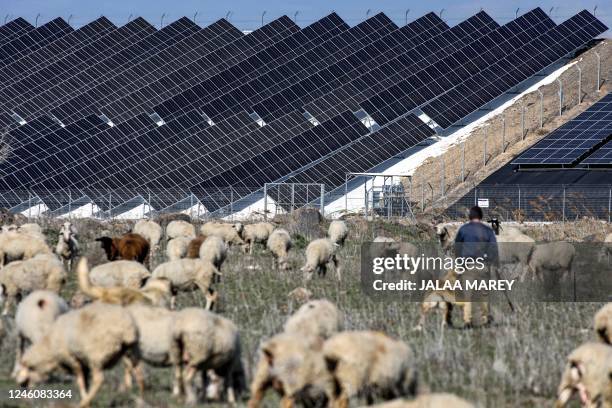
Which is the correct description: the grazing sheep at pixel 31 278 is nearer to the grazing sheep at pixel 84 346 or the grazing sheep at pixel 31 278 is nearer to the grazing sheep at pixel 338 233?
Result: the grazing sheep at pixel 84 346

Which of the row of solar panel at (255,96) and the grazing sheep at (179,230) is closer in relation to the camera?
the grazing sheep at (179,230)

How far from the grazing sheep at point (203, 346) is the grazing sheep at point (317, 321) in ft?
2.80

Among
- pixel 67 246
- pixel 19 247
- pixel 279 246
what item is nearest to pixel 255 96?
pixel 279 246

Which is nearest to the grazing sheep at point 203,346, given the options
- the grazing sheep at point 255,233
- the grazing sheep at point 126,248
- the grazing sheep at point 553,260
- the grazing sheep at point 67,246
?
the grazing sheep at point 126,248

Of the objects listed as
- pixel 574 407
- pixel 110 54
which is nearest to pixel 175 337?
pixel 574 407

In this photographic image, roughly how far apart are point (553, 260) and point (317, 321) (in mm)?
10245

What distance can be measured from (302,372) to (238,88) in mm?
47475

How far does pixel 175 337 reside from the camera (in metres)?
10.2

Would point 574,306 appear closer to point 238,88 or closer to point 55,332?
point 55,332

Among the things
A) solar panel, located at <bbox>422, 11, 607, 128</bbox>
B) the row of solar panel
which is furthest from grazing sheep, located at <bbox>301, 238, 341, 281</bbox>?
solar panel, located at <bbox>422, 11, 607, 128</bbox>

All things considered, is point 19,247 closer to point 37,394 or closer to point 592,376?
point 37,394

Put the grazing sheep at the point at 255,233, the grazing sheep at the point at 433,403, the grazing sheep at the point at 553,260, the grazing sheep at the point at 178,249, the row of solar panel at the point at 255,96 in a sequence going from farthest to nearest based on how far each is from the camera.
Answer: the row of solar panel at the point at 255,96
the grazing sheep at the point at 255,233
the grazing sheep at the point at 178,249
the grazing sheep at the point at 553,260
the grazing sheep at the point at 433,403

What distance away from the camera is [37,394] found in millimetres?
10336

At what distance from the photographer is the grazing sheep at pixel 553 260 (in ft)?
67.6
